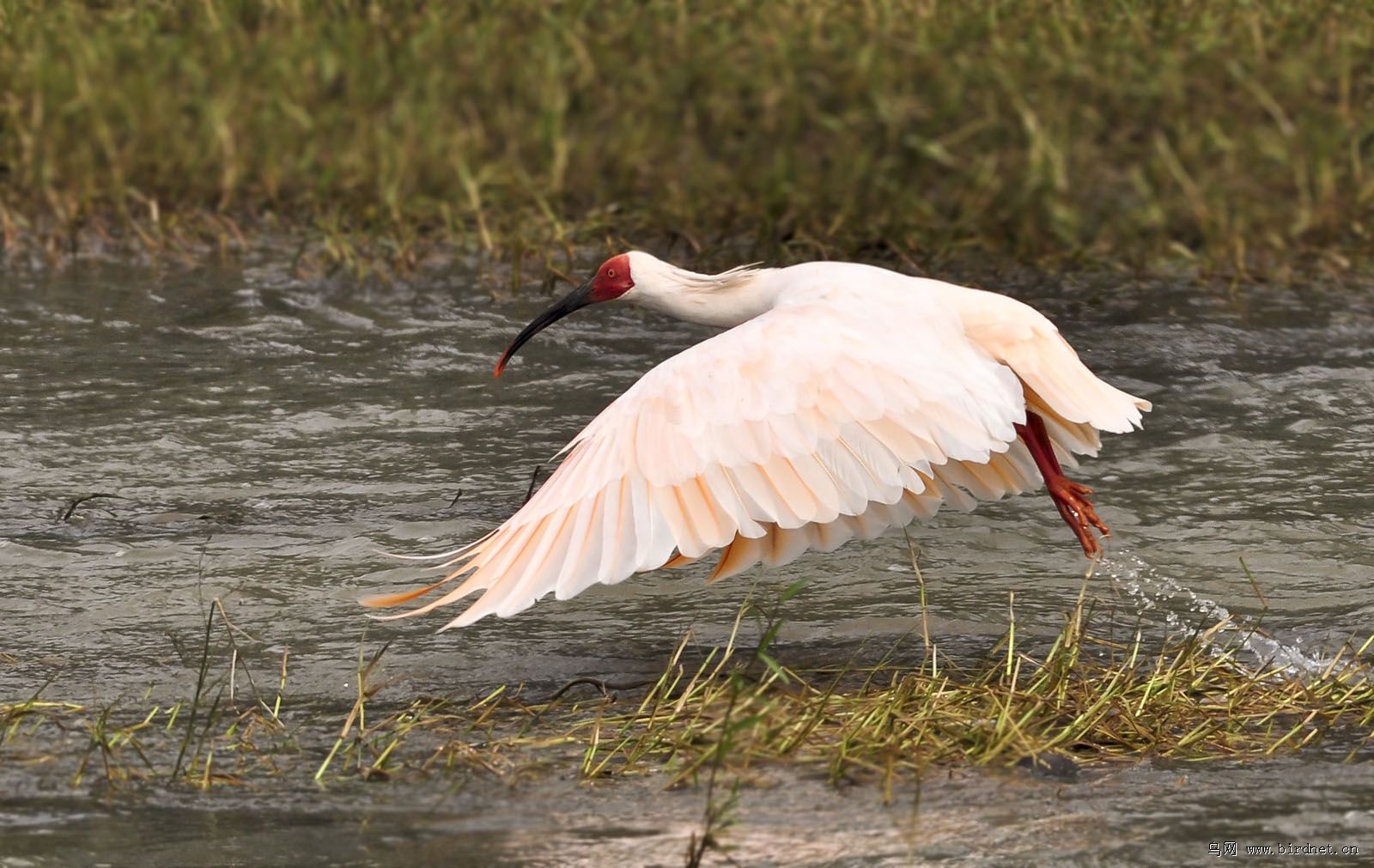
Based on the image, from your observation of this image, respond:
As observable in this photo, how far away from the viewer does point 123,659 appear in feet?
15.6

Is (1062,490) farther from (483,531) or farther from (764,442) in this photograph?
(483,531)

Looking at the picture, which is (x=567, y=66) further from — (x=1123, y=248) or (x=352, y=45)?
(x=1123, y=248)

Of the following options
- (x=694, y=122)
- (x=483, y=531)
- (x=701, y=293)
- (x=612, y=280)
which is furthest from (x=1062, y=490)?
(x=694, y=122)

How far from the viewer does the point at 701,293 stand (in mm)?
5793

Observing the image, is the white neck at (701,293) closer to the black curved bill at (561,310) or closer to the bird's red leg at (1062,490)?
the black curved bill at (561,310)

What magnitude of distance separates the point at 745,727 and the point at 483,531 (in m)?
2.10

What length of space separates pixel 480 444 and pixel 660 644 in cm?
189

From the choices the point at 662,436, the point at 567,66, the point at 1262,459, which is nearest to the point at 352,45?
the point at 567,66

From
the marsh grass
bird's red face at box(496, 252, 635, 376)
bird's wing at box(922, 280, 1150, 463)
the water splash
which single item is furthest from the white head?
the marsh grass

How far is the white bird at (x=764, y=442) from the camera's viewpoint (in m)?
4.48

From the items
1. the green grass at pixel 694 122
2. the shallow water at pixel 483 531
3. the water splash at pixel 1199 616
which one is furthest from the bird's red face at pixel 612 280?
the green grass at pixel 694 122

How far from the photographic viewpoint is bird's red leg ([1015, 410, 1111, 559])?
523cm

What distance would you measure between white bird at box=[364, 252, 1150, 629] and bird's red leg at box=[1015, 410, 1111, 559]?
0.24 metres

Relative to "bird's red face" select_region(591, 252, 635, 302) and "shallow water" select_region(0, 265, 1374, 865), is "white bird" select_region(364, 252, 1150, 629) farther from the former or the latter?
"bird's red face" select_region(591, 252, 635, 302)
